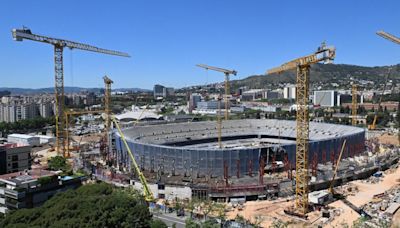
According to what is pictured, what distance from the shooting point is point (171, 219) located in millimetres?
36000

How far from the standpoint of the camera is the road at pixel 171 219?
113 feet

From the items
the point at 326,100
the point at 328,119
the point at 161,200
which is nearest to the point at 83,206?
the point at 161,200

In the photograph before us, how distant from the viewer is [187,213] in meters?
38.3

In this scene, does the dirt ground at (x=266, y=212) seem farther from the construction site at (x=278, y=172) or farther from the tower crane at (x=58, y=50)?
the tower crane at (x=58, y=50)

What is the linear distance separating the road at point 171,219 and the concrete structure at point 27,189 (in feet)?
41.9

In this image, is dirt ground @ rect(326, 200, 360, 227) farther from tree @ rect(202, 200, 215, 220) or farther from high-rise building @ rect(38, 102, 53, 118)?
high-rise building @ rect(38, 102, 53, 118)

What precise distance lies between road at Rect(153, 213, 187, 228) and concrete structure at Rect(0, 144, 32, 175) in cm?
2937

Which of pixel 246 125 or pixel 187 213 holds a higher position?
pixel 246 125

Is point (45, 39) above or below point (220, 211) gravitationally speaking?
above

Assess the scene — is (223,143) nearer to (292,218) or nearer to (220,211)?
(220,211)

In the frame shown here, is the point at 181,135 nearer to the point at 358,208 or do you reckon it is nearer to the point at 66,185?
the point at 66,185

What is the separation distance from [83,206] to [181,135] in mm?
51680

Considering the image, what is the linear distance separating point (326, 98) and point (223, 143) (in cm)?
12408

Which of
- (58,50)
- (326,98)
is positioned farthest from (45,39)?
(326,98)
